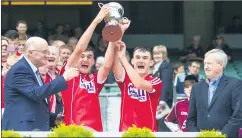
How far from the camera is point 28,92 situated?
8.52 metres

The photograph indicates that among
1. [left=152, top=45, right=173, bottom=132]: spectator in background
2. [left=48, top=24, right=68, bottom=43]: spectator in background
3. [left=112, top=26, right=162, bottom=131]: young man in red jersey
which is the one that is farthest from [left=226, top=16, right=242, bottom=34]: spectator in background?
[left=112, top=26, right=162, bottom=131]: young man in red jersey

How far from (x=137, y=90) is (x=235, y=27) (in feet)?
45.6

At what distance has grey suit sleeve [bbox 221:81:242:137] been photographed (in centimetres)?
898

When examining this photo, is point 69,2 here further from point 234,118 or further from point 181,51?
point 234,118

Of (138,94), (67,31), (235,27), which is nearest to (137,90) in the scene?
(138,94)

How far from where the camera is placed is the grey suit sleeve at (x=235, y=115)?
8.98 metres

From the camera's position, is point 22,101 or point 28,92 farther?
point 22,101

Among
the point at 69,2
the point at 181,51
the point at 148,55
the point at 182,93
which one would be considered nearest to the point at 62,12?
the point at 69,2

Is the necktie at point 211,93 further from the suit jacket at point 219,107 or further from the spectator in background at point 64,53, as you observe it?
the spectator in background at point 64,53

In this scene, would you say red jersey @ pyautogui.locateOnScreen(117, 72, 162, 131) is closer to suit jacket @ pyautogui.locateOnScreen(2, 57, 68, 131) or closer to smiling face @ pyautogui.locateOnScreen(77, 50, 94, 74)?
smiling face @ pyautogui.locateOnScreen(77, 50, 94, 74)

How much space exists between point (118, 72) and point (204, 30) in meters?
13.9

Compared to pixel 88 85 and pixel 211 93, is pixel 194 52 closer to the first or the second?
pixel 88 85

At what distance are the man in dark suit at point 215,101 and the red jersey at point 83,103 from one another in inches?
39.7

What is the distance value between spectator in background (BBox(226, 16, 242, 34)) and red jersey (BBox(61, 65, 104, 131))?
1360 cm
